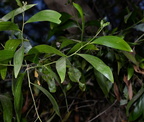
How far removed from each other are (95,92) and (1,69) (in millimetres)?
800

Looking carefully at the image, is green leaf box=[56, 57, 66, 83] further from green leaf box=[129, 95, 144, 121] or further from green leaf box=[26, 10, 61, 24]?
green leaf box=[129, 95, 144, 121]

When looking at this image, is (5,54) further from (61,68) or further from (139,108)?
(139,108)

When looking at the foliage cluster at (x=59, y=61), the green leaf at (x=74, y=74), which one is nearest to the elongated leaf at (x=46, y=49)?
the foliage cluster at (x=59, y=61)

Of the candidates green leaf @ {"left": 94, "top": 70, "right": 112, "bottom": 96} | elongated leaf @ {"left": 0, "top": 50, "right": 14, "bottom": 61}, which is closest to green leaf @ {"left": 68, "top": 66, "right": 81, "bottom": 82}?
green leaf @ {"left": 94, "top": 70, "right": 112, "bottom": 96}

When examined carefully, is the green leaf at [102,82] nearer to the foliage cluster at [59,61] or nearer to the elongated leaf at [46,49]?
the foliage cluster at [59,61]

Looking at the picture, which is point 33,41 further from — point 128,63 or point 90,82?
point 128,63

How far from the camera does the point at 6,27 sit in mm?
392

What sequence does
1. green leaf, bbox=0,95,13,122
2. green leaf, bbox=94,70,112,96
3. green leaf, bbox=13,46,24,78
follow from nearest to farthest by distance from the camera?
green leaf, bbox=13,46,24,78, green leaf, bbox=0,95,13,122, green leaf, bbox=94,70,112,96

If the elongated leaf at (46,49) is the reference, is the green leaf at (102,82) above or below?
below

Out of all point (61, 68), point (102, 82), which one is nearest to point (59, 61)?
point (61, 68)

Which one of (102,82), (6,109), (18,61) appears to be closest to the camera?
(18,61)

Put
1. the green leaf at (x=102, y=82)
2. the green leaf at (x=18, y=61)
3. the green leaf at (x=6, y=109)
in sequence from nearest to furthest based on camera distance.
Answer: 1. the green leaf at (x=18, y=61)
2. the green leaf at (x=6, y=109)
3. the green leaf at (x=102, y=82)

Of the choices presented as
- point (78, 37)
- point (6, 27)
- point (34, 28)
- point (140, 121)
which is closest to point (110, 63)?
point (78, 37)

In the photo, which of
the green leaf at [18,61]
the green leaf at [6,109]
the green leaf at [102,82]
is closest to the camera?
the green leaf at [18,61]
